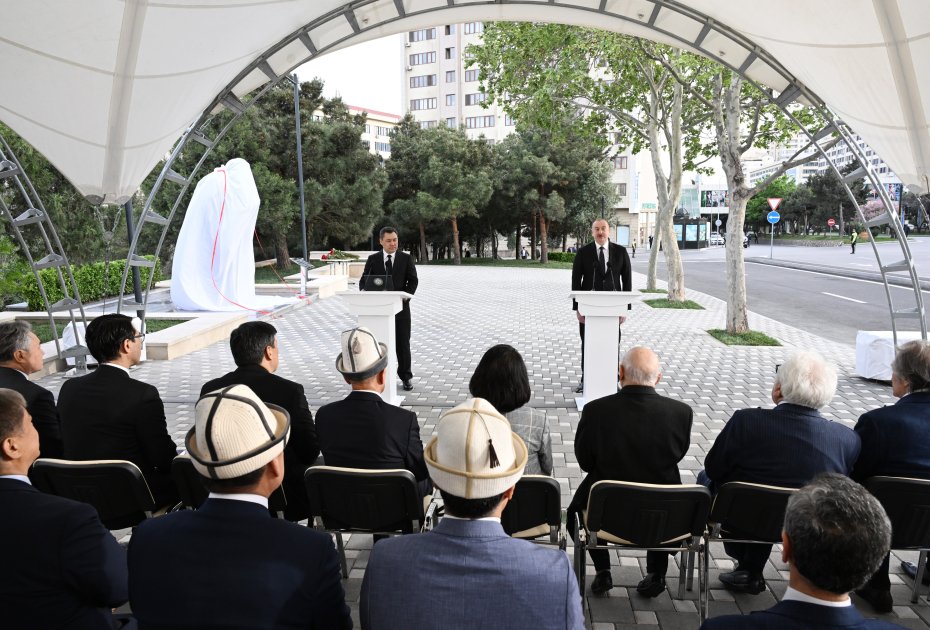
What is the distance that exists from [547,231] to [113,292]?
29.1m

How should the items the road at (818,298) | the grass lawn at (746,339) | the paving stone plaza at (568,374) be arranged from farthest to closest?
the road at (818,298), the grass lawn at (746,339), the paving stone plaza at (568,374)

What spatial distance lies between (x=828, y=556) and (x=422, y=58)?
80.8 m

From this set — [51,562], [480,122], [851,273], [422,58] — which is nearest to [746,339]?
[51,562]

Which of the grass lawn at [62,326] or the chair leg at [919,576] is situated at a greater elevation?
the grass lawn at [62,326]

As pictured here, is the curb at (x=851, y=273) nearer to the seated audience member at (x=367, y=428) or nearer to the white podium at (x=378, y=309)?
the white podium at (x=378, y=309)

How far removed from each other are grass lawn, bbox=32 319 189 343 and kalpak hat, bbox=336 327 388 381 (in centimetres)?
1028

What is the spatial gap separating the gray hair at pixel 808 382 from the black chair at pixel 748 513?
0.47m

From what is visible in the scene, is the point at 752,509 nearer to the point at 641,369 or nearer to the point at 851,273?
the point at 641,369

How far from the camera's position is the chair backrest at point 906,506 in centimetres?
323

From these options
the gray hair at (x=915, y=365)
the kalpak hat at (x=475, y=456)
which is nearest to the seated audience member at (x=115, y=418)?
the kalpak hat at (x=475, y=456)

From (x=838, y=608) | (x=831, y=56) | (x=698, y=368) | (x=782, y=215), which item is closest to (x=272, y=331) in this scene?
(x=838, y=608)

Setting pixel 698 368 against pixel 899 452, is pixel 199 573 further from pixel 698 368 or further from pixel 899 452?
pixel 698 368

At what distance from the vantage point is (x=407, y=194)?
4122 cm

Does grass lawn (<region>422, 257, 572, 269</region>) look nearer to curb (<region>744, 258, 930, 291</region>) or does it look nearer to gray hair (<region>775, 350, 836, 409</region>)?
curb (<region>744, 258, 930, 291</region>)
